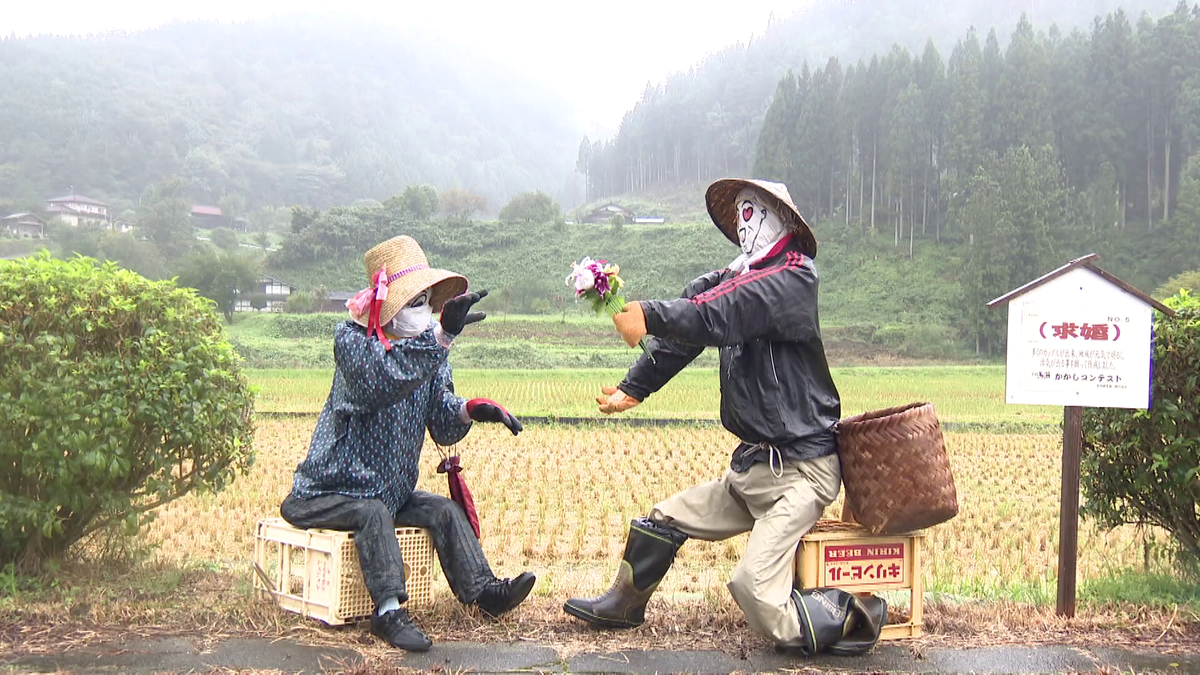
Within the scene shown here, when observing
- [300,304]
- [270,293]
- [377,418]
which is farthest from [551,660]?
[270,293]

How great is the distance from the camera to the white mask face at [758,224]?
4207 mm

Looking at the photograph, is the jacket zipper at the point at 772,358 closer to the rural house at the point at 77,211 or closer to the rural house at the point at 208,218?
the rural house at the point at 77,211

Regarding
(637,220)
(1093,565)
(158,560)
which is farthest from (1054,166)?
(158,560)

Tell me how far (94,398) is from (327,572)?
1343 millimetres

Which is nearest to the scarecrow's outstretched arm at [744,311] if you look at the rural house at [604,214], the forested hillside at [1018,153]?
the forested hillside at [1018,153]

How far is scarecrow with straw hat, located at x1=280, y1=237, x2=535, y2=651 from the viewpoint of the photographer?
12.8 feet

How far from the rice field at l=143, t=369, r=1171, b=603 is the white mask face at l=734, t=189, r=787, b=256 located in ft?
5.39

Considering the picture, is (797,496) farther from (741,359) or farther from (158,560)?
(158,560)

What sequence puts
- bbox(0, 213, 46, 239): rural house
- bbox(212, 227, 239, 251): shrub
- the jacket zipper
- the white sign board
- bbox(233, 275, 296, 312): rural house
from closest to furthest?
1. the jacket zipper
2. the white sign board
3. bbox(233, 275, 296, 312): rural house
4. bbox(0, 213, 46, 239): rural house
5. bbox(212, 227, 239, 251): shrub

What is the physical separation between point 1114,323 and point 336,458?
11.0ft

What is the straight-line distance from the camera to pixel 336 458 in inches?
162

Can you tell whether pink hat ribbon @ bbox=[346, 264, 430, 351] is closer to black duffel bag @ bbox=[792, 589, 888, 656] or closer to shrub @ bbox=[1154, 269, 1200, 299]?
black duffel bag @ bbox=[792, 589, 888, 656]

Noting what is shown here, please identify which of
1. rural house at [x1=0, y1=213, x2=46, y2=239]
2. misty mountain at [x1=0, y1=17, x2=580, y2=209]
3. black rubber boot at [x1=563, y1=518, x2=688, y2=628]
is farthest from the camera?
misty mountain at [x1=0, y1=17, x2=580, y2=209]

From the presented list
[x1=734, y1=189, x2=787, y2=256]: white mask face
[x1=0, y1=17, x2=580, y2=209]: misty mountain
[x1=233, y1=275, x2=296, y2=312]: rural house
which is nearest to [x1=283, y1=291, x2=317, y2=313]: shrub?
[x1=233, y1=275, x2=296, y2=312]: rural house
